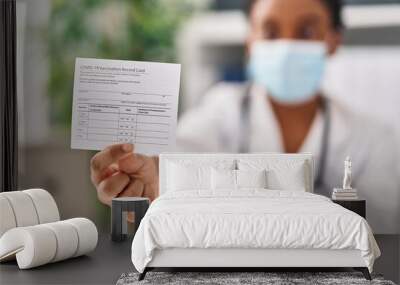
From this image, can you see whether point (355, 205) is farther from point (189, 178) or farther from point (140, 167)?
point (140, 167)

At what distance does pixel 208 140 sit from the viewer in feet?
24.8

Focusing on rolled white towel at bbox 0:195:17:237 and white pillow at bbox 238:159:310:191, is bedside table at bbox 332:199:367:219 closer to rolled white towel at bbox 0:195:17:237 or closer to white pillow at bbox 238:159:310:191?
white pillow at bbox 238:159:310:191

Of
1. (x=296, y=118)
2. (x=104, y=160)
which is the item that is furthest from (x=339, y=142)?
(x=104, y=160)

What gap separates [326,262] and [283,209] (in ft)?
1.49

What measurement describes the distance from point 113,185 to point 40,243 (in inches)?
77.0

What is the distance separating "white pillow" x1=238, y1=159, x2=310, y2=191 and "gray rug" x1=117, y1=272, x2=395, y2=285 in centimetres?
137

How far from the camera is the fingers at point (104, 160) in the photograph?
7.56 meters

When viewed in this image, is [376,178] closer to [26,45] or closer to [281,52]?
[281,52]

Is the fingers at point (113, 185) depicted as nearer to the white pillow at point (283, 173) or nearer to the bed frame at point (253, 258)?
the white pillow at point (283, 173)

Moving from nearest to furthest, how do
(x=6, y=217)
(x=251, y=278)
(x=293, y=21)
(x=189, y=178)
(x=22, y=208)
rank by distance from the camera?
1. (x=251, y=278)
2. (x=6, y=217)
3. (x=22, y=208)
4. (x=189, y=178)
5. (x=293, y=21)

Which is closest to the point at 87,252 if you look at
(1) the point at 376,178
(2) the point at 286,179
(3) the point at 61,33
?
(2) the point at 286,179

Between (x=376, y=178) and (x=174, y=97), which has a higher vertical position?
(x=174, y=97)

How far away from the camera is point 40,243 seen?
5.57 metres

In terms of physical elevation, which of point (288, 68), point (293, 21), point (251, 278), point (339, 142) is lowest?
point (251, 278)
